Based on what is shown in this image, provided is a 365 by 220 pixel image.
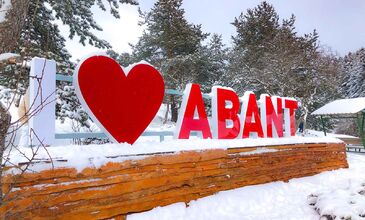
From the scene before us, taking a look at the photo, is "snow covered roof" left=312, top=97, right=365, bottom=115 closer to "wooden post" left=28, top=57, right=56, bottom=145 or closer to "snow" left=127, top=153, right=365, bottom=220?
"snow" left=127, top=153, right=365, bottom=220

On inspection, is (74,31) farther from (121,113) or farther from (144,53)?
(144,53)

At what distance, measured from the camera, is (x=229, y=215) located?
5.08m

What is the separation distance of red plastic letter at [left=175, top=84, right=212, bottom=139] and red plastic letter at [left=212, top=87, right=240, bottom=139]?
277 millimetres

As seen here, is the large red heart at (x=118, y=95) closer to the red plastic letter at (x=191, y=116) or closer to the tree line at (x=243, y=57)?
the red plastic letter at (x=191, y=116)

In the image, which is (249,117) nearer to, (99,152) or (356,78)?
(99,152)

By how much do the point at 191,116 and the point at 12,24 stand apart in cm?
376

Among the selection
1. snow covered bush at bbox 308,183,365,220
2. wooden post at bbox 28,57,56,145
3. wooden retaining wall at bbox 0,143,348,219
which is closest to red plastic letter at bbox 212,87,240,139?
wooden retaining wall at bbox 0,143,348,219

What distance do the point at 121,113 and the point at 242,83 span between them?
2399cm

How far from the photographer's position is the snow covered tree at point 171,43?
85.3ft

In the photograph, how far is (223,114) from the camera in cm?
705

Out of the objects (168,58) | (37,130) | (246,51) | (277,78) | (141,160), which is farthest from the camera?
(246,51)

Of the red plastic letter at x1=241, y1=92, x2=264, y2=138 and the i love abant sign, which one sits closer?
the i love abant sign

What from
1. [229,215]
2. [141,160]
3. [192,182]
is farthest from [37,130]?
[229,215]

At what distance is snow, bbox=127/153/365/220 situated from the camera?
479 centimetres
